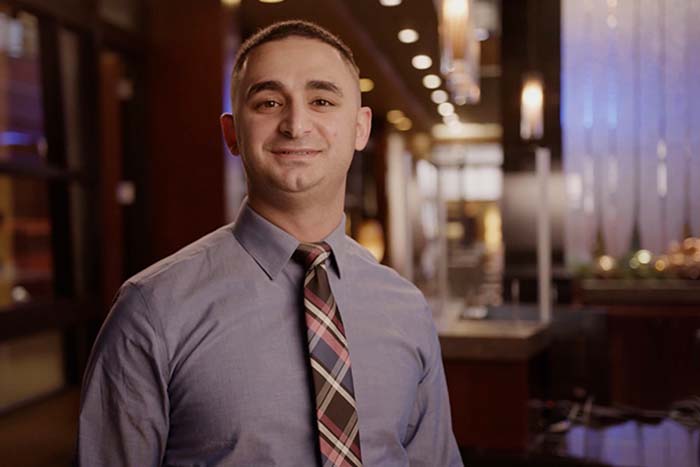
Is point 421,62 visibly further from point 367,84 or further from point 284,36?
point 284,36

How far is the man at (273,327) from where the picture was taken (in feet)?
3.33

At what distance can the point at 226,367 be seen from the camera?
1034mm

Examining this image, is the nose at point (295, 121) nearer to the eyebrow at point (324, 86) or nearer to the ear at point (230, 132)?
the eyebrow at point (324, 86)

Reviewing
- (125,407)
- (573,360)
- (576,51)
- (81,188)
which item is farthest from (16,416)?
(576,51)

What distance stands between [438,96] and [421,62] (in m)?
2.68

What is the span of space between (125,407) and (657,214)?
533 centimetres

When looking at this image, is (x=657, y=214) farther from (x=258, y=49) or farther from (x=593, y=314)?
(x=258, y=49)

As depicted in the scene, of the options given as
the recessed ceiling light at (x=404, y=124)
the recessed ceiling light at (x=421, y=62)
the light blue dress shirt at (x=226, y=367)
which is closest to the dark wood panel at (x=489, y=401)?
the light blue dress shirt at (x=226, y=367)

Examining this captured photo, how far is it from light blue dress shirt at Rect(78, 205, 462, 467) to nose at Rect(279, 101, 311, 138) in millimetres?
144

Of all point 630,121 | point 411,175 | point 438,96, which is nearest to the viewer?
point 411,175

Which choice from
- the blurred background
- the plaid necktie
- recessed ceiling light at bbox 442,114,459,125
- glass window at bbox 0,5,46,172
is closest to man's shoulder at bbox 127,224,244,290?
the plaid necktie

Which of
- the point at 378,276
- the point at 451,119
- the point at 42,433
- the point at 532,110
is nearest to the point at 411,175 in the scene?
the point at 532,110

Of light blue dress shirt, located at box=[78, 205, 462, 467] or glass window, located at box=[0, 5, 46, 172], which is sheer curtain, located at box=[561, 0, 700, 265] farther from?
light blue dress shirt, located at box=[78, 205, 462, 467]

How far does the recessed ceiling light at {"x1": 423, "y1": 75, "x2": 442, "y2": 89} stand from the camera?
911 cm
